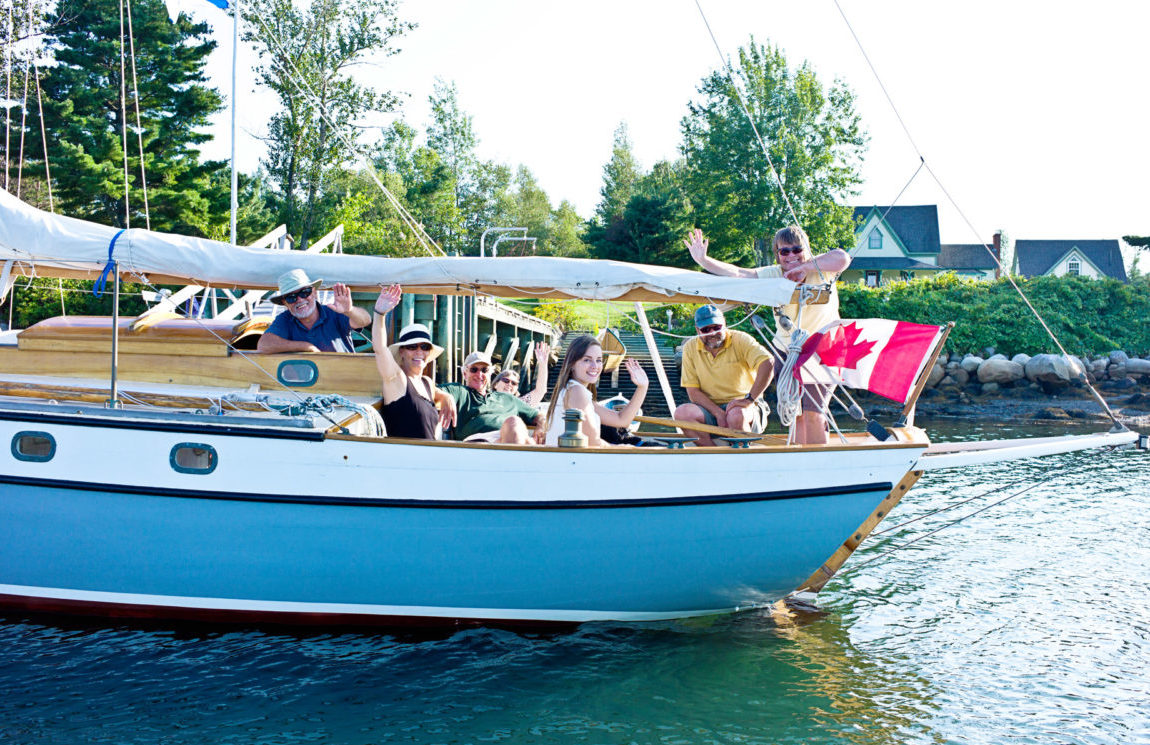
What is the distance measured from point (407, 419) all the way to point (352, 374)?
26.2 inches

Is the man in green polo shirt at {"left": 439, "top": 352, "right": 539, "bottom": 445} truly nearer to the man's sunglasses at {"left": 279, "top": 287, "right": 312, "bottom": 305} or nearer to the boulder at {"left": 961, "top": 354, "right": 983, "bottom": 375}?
the man's sunglasses at {"left": 279, "top": 287, "right": 312, "bottom": 305}

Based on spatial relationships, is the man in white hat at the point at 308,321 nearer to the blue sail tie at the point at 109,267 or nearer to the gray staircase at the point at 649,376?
the blue sail tie at the point at 109,267

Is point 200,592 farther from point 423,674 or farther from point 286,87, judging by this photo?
point 286,87

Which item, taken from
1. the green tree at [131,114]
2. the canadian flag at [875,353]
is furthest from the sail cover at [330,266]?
the green tree at [131,114]

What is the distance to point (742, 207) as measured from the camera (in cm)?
4175

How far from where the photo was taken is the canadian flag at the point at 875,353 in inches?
239

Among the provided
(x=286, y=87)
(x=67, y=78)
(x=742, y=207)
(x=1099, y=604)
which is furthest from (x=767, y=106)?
(x=1099, y=604)

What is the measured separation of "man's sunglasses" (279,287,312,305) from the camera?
6121mm

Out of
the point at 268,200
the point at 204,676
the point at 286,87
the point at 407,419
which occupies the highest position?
the point at 286,87

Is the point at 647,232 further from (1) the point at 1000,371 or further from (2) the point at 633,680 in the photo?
(2) the point at 633,680

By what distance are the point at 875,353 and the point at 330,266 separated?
3603 millimetres

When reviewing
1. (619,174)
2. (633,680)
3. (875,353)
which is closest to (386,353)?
(633,680)

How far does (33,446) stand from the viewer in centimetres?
576

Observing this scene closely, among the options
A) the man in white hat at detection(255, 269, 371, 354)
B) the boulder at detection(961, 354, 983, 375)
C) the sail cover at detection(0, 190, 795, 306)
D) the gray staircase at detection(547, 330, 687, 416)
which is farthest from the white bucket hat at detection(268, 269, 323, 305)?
the boulder at detection(961, 354, 983, 375)
